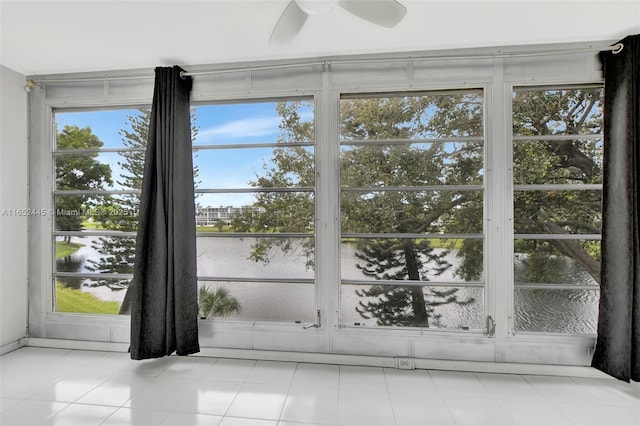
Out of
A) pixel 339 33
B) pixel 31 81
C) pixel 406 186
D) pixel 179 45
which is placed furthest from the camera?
pixel 31 81

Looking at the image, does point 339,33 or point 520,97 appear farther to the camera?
point 520,97

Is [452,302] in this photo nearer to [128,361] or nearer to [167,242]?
[167,242]

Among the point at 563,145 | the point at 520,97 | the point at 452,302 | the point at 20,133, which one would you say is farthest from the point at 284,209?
the point at 20,133

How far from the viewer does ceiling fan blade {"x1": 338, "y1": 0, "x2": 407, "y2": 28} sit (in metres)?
1.56

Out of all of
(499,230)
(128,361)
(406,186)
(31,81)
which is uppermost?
(31,81)

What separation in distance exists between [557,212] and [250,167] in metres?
2.56

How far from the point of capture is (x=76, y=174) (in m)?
2.85

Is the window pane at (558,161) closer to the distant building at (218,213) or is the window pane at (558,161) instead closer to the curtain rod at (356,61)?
the curtain rod at (356,61)

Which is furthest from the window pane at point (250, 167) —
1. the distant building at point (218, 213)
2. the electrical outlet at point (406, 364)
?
the electrical outlet at point (406, 364)

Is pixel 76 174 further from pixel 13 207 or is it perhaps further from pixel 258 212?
pixel 258 212

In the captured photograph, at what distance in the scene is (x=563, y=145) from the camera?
2355mm

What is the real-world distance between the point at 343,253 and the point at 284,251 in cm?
52

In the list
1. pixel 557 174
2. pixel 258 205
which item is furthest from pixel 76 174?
pixel 557 174

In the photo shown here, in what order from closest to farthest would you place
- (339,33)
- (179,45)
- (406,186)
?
(339,33), (179,45), (406,186)
